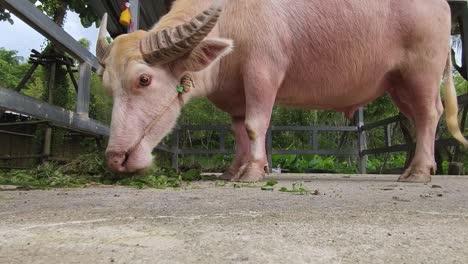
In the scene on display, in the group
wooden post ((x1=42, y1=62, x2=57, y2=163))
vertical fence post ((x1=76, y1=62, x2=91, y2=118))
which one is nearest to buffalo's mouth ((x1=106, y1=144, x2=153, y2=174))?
vertical fence post ((x1=76, y1=62, x2=91, y2=118))

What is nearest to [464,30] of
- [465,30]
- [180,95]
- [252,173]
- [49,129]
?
[465,30]

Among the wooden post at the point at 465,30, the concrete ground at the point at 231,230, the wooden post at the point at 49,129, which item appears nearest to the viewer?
the concrete ground at the point at 231,230

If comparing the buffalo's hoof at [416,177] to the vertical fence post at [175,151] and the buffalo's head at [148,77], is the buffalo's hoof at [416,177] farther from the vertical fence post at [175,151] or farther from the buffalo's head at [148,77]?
the vertical fence post at [175,151]

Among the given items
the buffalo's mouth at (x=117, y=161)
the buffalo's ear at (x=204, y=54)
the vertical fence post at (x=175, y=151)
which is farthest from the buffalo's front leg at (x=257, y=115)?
the vertical fence post at (x=175, y=151)

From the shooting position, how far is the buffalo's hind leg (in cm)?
382

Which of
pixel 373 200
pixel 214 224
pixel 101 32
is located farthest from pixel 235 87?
pixel 214 224

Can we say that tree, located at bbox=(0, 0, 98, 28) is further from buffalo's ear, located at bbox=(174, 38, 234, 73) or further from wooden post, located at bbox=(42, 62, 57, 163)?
buffalo's ear, located at bbox=(174, 38, 234, 73)

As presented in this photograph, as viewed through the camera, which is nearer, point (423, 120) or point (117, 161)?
point (117, 161)

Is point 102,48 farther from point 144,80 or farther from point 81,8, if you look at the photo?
point 81,8

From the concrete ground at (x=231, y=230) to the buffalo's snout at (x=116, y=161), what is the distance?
604 mm

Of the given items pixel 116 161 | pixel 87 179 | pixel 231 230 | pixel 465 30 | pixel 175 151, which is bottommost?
pixel 231 230

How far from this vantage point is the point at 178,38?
3.07 metres

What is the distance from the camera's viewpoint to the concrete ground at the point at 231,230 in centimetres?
107

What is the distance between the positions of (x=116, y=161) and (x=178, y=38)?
95 cm
